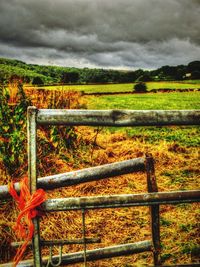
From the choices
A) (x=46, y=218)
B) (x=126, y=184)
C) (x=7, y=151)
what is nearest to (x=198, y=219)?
(x=126, y=184)

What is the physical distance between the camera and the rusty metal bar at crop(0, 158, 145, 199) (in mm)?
1978

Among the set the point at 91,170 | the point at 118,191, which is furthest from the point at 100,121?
the point at 118,191

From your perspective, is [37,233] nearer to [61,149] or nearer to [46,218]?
[46,218]

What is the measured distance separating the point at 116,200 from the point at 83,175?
360 mm

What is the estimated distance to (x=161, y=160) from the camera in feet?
19.3

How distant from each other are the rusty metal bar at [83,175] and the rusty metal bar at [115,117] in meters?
0.48

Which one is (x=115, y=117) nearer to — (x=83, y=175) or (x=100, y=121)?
(x=100, y=121)

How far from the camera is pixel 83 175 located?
2074 mm

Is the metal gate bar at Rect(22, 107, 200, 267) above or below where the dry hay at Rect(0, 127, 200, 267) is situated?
above

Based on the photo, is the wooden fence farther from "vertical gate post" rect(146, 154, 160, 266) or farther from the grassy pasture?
the grassy pasture

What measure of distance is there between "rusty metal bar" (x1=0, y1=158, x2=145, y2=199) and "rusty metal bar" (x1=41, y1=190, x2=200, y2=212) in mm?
184

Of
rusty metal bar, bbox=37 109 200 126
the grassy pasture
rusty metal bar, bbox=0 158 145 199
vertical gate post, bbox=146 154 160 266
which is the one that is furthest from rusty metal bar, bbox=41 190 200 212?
the grassy pasture

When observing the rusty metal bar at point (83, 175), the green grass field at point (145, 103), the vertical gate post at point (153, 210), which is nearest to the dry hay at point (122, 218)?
the vertical gate post at point (153, 210)

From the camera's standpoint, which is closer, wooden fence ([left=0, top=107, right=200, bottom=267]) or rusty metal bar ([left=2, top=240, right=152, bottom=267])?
wooden fence ([left=0, top=107, right=200, bottom=267])
